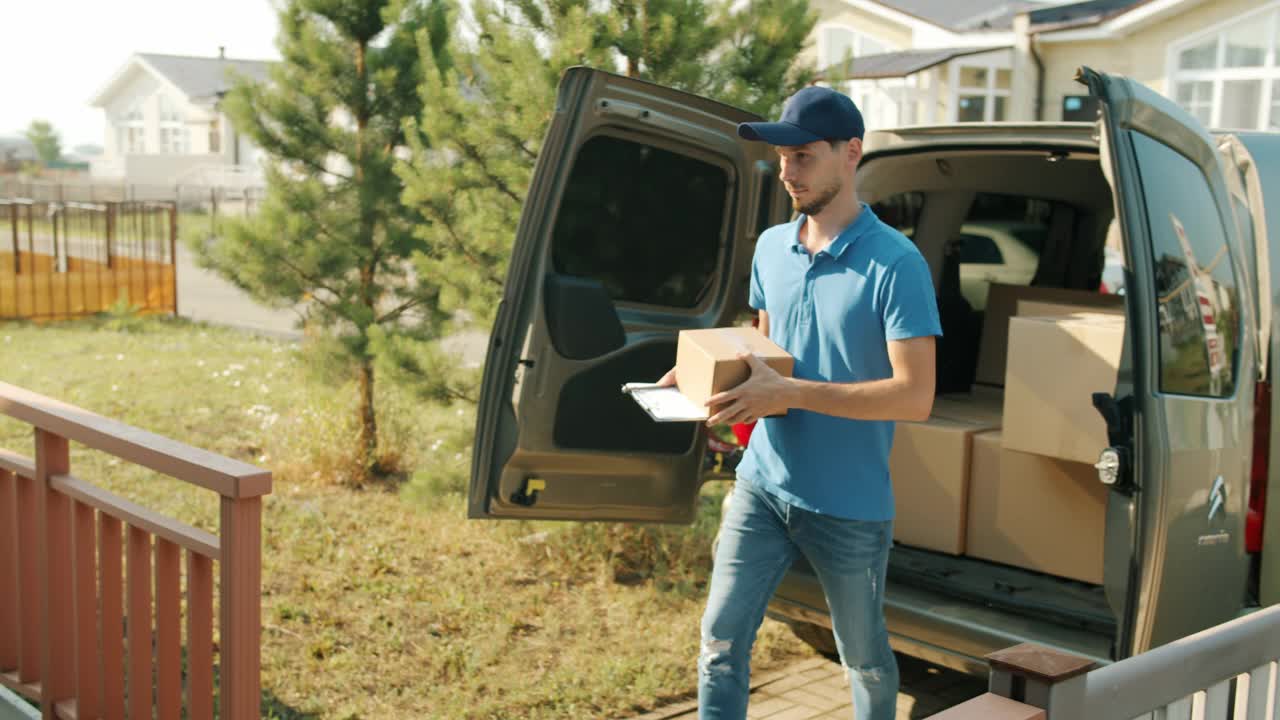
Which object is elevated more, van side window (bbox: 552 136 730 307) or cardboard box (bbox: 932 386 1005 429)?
van side window (bbox: 552 136 730 307)

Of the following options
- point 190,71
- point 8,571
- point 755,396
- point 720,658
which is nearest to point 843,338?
point 755,396

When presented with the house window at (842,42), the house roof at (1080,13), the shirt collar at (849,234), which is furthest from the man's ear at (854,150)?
the house window at (842,42)

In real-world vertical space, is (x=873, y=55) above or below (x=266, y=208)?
above

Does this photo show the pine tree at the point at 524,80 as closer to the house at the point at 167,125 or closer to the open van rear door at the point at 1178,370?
the open van rear door at the point at 1178,370

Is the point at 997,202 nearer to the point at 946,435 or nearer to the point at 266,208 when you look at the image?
the point at 946,435

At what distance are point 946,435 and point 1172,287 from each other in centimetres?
135

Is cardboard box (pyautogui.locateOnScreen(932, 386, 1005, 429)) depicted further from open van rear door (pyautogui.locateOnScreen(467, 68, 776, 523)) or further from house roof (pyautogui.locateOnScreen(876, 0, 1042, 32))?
house roof (pyautogui.locateOnScreen(876, 0, 1042, 32))

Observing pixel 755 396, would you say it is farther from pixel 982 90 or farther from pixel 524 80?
pixel 982 90

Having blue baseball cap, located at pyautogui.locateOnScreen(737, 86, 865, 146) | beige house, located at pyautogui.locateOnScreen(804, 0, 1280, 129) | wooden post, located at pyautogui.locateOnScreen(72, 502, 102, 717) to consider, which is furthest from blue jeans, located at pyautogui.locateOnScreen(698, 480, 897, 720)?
Answer: beige house, located at pyautogui.locateOnScreen(804, 0, 1280, 129)

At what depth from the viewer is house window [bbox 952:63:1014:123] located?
2543 centimetres

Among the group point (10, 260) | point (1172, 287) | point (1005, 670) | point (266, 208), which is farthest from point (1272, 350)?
point (10, 260)

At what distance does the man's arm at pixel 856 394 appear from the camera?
281 cm

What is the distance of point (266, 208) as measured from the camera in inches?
294

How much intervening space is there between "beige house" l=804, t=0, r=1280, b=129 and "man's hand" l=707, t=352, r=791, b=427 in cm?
1960
